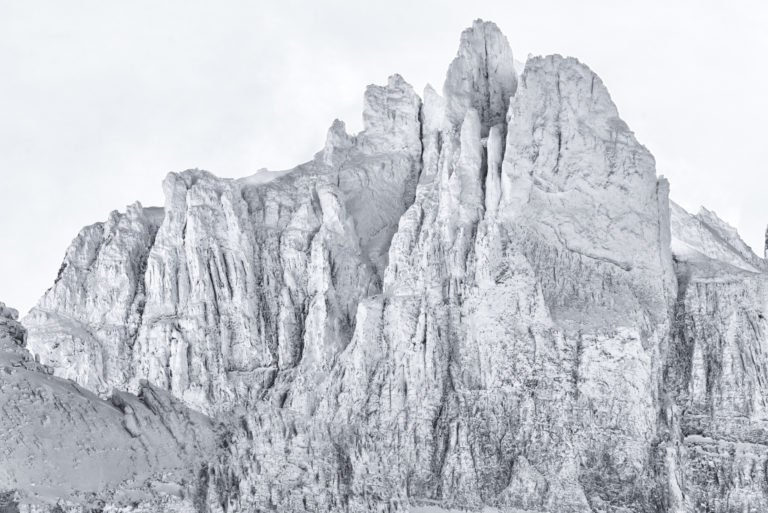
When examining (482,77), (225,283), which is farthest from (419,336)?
(482,77)

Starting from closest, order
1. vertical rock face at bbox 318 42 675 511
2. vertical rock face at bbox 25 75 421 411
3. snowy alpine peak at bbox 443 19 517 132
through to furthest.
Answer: vertical rock face at bbox 318 42 675 511
vertical rock face at bbox 25 75 421 411
snowy alpine peak at bbox 443 19 517 132

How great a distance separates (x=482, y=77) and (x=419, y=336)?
25072 millimetres

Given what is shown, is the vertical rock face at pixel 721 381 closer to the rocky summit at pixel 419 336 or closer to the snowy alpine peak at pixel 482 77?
the rocky summit at pixel 419 336

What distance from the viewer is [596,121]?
9000 centimetres

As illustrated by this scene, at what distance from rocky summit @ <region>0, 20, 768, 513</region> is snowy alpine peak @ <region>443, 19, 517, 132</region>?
0.22 metres

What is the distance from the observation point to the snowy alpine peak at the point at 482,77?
316 feet

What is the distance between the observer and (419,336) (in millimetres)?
82562

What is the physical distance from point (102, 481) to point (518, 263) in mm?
28994

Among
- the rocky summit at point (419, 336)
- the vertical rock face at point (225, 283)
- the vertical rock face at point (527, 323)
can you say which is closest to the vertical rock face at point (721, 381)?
the rocky summit at point (419, 336)

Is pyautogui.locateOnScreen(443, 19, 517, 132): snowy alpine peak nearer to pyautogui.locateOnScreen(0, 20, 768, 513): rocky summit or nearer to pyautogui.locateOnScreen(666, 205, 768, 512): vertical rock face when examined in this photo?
pyautogui.locateOnScreen(0, 20, 768, 513): rocky summit

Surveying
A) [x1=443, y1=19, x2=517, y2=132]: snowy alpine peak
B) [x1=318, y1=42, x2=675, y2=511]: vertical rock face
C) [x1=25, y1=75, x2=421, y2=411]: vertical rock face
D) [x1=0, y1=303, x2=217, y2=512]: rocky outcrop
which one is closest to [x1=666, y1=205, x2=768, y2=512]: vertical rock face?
[x1=318, y1=42, x2=675, y2=511]: vertical rock face

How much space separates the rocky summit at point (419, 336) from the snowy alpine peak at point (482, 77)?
0.72ft

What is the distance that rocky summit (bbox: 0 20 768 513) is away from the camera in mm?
75250

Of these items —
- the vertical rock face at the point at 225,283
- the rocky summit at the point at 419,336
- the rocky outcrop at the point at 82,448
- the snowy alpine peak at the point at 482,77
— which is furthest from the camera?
A: the snowy alpine peak at the point at 482,77
